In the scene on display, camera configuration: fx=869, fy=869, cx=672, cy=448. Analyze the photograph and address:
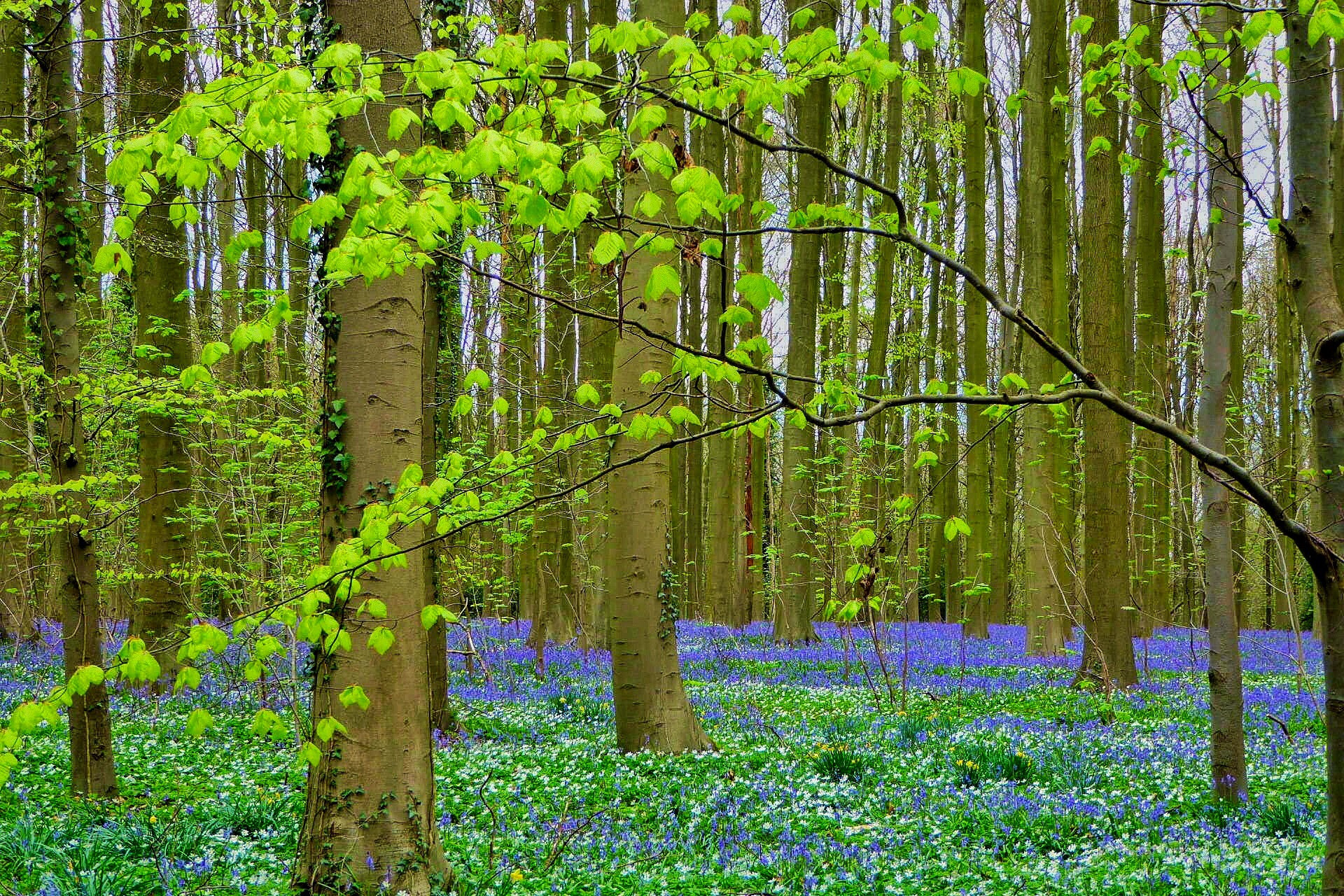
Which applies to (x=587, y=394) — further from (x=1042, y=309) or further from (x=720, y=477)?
(x=720, y=477)

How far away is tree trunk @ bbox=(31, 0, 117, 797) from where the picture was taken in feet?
16.7

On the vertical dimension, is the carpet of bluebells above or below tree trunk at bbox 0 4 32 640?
below

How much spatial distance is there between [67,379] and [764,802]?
5.01 metres

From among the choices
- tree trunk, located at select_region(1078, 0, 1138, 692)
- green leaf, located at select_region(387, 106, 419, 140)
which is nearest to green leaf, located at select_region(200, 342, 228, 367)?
green leaf, located at select_region(387, 106, 419, 140)

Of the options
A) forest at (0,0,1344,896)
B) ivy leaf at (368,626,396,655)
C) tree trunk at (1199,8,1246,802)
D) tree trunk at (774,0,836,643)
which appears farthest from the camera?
tree trunk at (774,0,836,643)

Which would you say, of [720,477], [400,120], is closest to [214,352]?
[400,120]

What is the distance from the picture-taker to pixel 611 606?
7.10 metres

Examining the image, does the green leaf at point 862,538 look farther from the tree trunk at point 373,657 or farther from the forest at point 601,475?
the tree trunk at point 373,657

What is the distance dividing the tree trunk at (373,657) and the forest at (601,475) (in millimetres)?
23

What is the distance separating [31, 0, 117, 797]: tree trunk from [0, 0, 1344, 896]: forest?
29 millimetres

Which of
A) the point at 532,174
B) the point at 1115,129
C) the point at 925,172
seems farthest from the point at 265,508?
the point at 925,172

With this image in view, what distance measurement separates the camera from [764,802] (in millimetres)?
5621

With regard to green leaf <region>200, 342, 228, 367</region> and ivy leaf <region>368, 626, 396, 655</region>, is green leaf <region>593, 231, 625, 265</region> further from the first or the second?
ivy leaf <region>368, 626, 396, 655</region>

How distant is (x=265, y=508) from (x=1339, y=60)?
61.3ft
